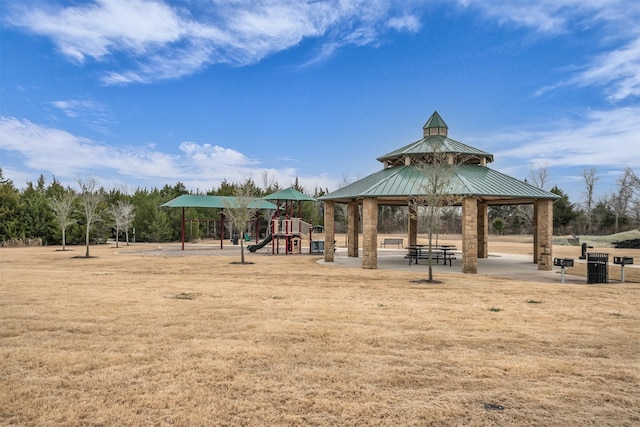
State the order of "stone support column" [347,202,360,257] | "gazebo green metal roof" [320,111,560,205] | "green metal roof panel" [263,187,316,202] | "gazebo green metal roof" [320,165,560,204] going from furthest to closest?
1. "green metal roof panel" [263,187,316,202]
2. "stone support column" [347,202,360,257]
3. "gazebo green metal roof" [320,111,560,205]
4. "gazebo green metal roof" [320,165,560,204]

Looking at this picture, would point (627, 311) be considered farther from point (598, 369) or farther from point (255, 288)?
point (255, 288)

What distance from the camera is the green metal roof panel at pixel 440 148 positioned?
66.1ft

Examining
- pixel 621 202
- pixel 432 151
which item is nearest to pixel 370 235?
pixel 432 151

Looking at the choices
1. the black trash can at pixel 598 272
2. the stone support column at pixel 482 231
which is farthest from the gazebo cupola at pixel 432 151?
the black trash can at pixel 598 272

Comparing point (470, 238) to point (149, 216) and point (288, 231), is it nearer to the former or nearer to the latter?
point (288, 231)

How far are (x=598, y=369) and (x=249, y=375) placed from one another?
4.32 m

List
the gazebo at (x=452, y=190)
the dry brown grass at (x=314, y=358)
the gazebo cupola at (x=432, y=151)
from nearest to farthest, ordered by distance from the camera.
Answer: the dry brown grass at (x=314, y=358), the gazebo at (x=452, y=190), the gazebo cupola at (x=432, y=151)

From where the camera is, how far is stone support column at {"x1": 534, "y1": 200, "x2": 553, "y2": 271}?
17656 mm

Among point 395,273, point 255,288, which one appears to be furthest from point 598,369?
point 395,273

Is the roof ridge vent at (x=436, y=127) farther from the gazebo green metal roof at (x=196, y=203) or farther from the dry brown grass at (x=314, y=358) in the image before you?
the gazebo green metal roof at (x=196, y=203)

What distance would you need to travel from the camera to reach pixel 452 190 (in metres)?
16.9

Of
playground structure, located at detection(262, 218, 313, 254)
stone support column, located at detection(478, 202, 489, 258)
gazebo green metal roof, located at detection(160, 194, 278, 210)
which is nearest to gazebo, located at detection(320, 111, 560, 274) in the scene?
stone support column, located at detection(478, 202, 489, 258)

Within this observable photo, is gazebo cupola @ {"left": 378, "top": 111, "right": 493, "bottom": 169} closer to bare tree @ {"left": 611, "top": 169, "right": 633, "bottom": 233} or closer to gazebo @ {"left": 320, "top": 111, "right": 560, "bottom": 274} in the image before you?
gazebo @ {"left": 320, "top": 111, "right": 560, "bottom": 274}

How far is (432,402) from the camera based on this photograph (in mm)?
4293
